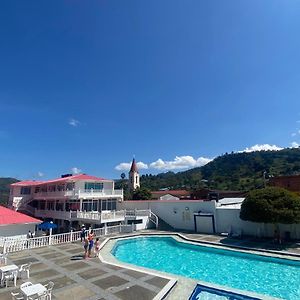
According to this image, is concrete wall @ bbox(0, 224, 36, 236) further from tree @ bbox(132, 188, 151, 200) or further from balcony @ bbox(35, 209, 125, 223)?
tree @ bbox(132, 188, 151, 200)

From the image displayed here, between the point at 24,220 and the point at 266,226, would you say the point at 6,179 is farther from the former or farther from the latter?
the point at 266,226

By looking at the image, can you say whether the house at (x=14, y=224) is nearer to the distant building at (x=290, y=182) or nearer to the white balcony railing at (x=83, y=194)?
the white balcony railing at (x=83, y=194)

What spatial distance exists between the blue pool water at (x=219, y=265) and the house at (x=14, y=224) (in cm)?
767

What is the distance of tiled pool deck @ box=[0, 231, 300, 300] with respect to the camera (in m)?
10.3

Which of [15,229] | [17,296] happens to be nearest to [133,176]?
[15,229]

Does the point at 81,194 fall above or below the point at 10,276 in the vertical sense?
above

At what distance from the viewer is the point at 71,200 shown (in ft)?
106

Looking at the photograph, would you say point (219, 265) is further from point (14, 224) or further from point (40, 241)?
point (14, 224)

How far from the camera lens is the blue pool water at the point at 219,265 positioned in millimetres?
13438

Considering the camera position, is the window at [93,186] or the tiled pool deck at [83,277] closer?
the tiled pool deck at [83,277]

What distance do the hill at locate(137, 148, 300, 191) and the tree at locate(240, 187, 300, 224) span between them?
6064 centimetres

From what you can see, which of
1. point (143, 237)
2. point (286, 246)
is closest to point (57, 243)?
point (143, 237)

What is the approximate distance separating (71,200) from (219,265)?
68.8 feet

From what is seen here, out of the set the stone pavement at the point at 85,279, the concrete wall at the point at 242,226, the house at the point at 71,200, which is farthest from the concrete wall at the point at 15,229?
the concrete wall at the point at 242,226
